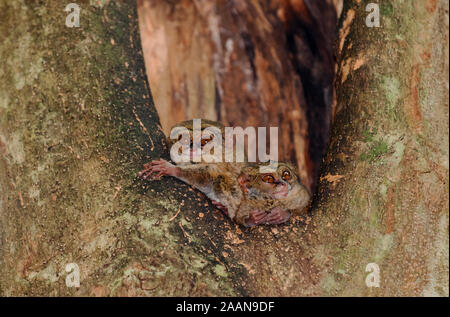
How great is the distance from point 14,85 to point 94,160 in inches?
24.3

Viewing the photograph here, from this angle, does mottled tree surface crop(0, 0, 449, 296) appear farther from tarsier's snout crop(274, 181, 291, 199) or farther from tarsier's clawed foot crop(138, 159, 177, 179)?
tarsier's snout crop(274, 181, 291, 199)

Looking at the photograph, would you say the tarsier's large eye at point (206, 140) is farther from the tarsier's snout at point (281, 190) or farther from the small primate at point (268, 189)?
the tarsier's snout at point (281, 190)

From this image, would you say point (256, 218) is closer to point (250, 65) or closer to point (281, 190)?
point (281, 190)

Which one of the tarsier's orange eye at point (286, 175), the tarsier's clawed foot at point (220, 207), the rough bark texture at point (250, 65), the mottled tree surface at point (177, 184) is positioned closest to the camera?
the mottled tree surface at point (177, 184)

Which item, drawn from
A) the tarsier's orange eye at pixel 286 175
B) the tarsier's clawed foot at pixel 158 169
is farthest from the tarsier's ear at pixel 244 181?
the tarsier's clawed foot at pixel 158 169

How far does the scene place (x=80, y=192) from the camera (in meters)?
2.26

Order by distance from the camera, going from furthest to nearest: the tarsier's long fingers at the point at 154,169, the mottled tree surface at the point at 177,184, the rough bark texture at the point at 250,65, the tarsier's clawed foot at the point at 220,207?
the rough bark texture at the point at 250,65 < the tarsier's clawed foot at the point at 220,207 < the tarsier's long fingers at the point at 154,169 < the mottled tree surface at the point at 177,184

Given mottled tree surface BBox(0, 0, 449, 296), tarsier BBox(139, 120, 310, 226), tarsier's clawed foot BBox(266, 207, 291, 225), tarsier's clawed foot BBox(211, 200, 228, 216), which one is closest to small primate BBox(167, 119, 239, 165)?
tarsier BBox(139, 120, 310, 226)

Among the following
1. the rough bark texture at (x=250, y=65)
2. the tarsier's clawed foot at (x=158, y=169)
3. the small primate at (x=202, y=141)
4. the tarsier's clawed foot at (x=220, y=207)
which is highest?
the rough bark texture at (x=250, y=65)

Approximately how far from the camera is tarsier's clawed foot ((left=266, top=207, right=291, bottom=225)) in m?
2.46

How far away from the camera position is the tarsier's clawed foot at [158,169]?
2314 millimetres

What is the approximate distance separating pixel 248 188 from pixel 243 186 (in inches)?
1.3

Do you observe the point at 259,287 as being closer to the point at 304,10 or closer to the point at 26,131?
the point at 26,131

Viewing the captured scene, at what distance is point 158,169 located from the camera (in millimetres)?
2344
